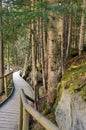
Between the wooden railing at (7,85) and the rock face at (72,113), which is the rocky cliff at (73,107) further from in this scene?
the wooden railing at (7,85)

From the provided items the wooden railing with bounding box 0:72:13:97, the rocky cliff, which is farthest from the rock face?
the wooden railing with bounding box 0:72:13:97

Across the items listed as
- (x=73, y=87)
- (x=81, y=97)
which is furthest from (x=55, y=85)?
(x=81, y=97)

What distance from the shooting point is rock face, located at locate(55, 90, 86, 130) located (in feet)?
15.8

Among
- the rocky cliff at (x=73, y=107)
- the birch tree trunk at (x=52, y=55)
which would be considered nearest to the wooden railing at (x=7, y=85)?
the birch tree trunk at (x=52, y=55)

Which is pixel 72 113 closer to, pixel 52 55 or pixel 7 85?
pixel 52 55

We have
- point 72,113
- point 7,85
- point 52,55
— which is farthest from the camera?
point 7,85

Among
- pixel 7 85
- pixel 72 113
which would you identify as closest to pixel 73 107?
pixel 72 113

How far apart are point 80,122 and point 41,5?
2706 millimetres

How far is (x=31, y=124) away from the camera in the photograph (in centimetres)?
779

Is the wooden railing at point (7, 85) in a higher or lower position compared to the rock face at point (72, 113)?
lower

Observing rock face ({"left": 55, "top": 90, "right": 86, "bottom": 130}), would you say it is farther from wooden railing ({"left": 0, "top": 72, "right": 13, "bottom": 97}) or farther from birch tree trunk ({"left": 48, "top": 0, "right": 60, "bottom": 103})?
wooden railing ({"left": 0, "top": 72, "right": 13, "bottom": 97})

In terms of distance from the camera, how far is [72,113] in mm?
5188

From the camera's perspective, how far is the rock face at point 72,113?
→ 15.8 ft

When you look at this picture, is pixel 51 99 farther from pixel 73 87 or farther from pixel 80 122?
pixel 80 122
